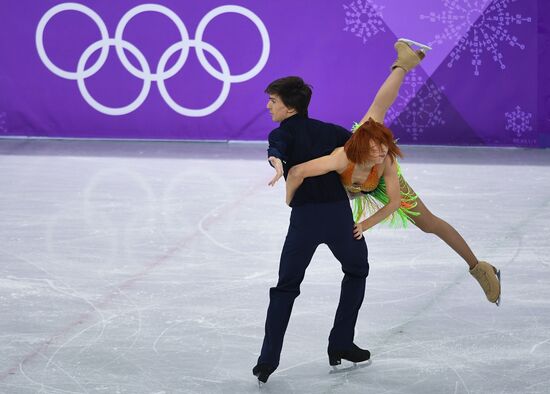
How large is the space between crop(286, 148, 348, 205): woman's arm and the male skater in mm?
32

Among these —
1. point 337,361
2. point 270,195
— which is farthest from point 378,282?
point 270,195

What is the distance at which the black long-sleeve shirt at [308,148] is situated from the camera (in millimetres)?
4730

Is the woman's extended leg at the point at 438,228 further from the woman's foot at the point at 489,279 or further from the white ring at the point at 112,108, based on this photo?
the white ring at the point at 112,108

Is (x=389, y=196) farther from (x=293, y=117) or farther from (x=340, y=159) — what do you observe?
(x=293, y=117)

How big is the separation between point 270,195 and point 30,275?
10.2 ft

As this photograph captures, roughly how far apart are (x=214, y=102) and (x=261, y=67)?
674 mm

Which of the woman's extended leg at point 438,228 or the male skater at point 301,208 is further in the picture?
the woman's extended leg at point 438,228

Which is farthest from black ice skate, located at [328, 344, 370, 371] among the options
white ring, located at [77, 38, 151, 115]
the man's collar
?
white ring, located at [77, 38, 151, 115]

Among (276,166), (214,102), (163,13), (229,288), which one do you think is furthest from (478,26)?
(276,166)

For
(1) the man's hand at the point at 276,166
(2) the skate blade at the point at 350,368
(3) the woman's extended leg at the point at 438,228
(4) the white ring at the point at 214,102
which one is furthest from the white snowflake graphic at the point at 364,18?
(1) the man's hand at the point at 276,166

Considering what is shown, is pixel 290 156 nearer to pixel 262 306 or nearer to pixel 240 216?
pixel 262 306

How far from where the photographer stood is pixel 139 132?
1254 cm

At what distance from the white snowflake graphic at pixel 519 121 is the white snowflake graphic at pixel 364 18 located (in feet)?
5.54

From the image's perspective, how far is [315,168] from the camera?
185 inches
